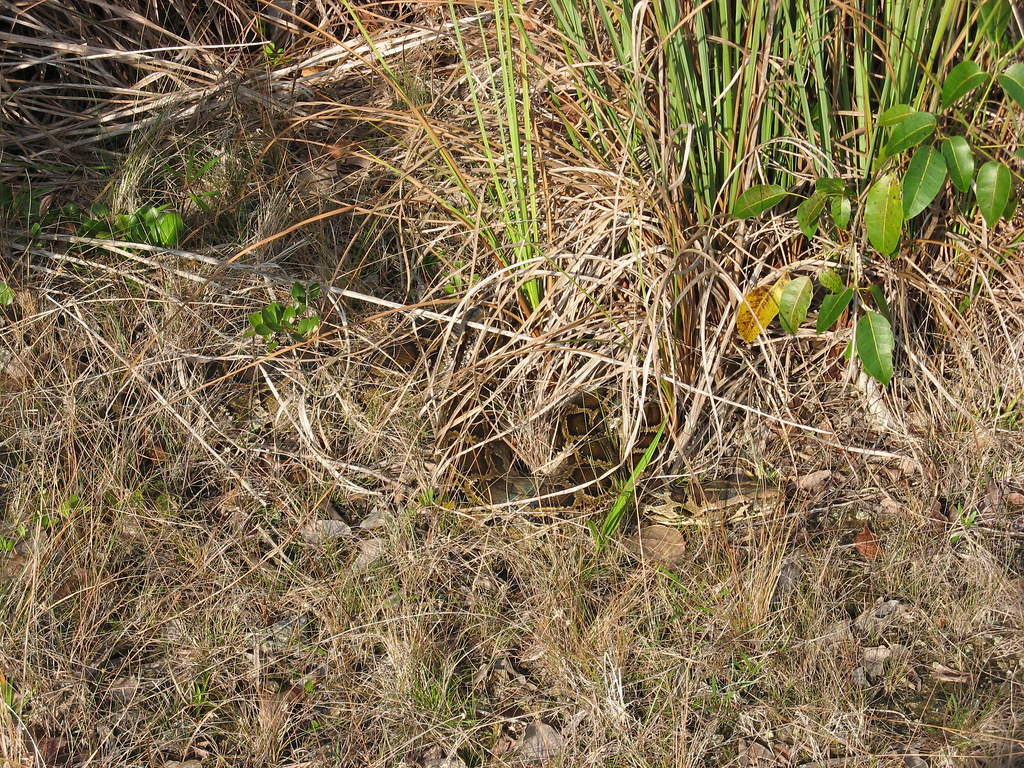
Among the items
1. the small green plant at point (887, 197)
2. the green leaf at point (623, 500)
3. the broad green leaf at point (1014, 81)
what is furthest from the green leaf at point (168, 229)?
the broad green leaf at point (1014, 81)

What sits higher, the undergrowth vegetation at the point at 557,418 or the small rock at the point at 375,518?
the undergrowth vegetation at the point at 557,418

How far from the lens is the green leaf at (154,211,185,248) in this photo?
2686 mm

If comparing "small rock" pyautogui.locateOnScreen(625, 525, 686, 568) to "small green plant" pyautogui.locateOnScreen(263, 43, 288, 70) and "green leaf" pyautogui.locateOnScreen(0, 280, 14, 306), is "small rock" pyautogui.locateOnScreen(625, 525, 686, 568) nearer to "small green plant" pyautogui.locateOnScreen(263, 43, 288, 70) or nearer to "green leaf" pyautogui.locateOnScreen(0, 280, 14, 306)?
"green leaf" pyautogui.locateOnScreen(0, 280, 14, 306)

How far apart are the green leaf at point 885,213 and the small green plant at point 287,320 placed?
1.46 meters

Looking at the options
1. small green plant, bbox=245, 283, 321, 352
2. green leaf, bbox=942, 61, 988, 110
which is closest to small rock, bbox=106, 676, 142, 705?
small green plant, bbox=245, 283, 321, 352

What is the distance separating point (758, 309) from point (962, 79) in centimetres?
70

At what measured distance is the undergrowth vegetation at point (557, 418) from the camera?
6.31ft

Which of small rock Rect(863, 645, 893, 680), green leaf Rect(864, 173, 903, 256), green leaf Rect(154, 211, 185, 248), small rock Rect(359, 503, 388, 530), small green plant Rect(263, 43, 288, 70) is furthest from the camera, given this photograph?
small green plant Rect(263, 43, 288, 70)

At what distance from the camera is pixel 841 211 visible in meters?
2.17

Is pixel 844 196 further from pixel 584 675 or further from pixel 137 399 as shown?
pixel 137 399

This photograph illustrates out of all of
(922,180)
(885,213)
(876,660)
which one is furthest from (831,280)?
(876,660)

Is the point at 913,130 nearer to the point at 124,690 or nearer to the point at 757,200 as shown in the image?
the point at 757,200

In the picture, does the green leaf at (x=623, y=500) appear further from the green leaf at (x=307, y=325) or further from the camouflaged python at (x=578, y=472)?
the green leaf at (x=307, y=325)

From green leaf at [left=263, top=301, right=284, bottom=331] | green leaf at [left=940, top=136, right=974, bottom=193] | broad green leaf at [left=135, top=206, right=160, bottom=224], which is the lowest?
green leaf at [left=263, top=301, right=284, bottom=331]
